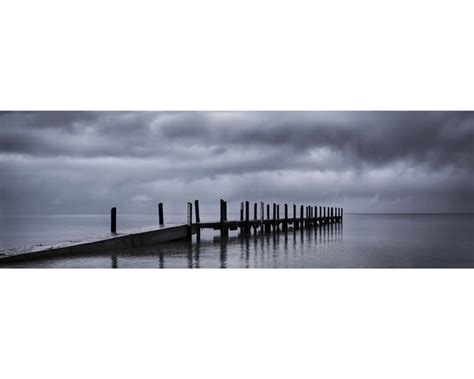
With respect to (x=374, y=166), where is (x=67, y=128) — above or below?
above

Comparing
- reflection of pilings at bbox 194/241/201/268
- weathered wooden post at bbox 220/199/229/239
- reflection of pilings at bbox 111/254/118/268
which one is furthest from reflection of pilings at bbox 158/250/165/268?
weathered wooden post at bbox 220/199/229/239

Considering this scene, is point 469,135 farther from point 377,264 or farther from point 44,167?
point 44,167

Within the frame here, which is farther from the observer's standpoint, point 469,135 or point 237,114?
point 237,114

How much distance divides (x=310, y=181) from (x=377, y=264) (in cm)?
1078

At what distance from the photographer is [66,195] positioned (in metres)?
16.2

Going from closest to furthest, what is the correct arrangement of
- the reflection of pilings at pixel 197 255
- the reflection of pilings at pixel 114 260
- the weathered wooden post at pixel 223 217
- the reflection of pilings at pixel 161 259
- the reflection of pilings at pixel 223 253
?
the reflection of pilings at pixel 114 260 → the reflection of pilings at pixel 161 259 → the reflection of pilings at pixel 197 255 → the reflection of pilings at pixel 223 253 → the weathered wooden post at pixel 223 217

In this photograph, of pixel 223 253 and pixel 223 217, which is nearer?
pixel 223 253

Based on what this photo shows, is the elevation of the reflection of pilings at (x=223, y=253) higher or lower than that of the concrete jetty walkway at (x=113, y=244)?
Answer: lower

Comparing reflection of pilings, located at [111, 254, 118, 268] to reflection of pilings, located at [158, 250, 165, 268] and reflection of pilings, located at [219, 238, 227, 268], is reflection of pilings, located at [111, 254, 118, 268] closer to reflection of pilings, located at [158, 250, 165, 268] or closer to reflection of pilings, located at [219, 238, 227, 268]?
reflection of pilings, located at [158, 250, 165, 268]

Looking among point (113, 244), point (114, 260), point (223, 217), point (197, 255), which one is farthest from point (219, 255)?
point (223, 217)

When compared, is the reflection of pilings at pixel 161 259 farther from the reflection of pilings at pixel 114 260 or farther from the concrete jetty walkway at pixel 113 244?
the reflection of pilings at pixel 114 260

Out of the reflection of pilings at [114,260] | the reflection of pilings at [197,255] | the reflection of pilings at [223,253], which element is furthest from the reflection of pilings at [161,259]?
the reflection of pilings at [223,253]

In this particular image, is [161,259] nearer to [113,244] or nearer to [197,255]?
[113,244]
